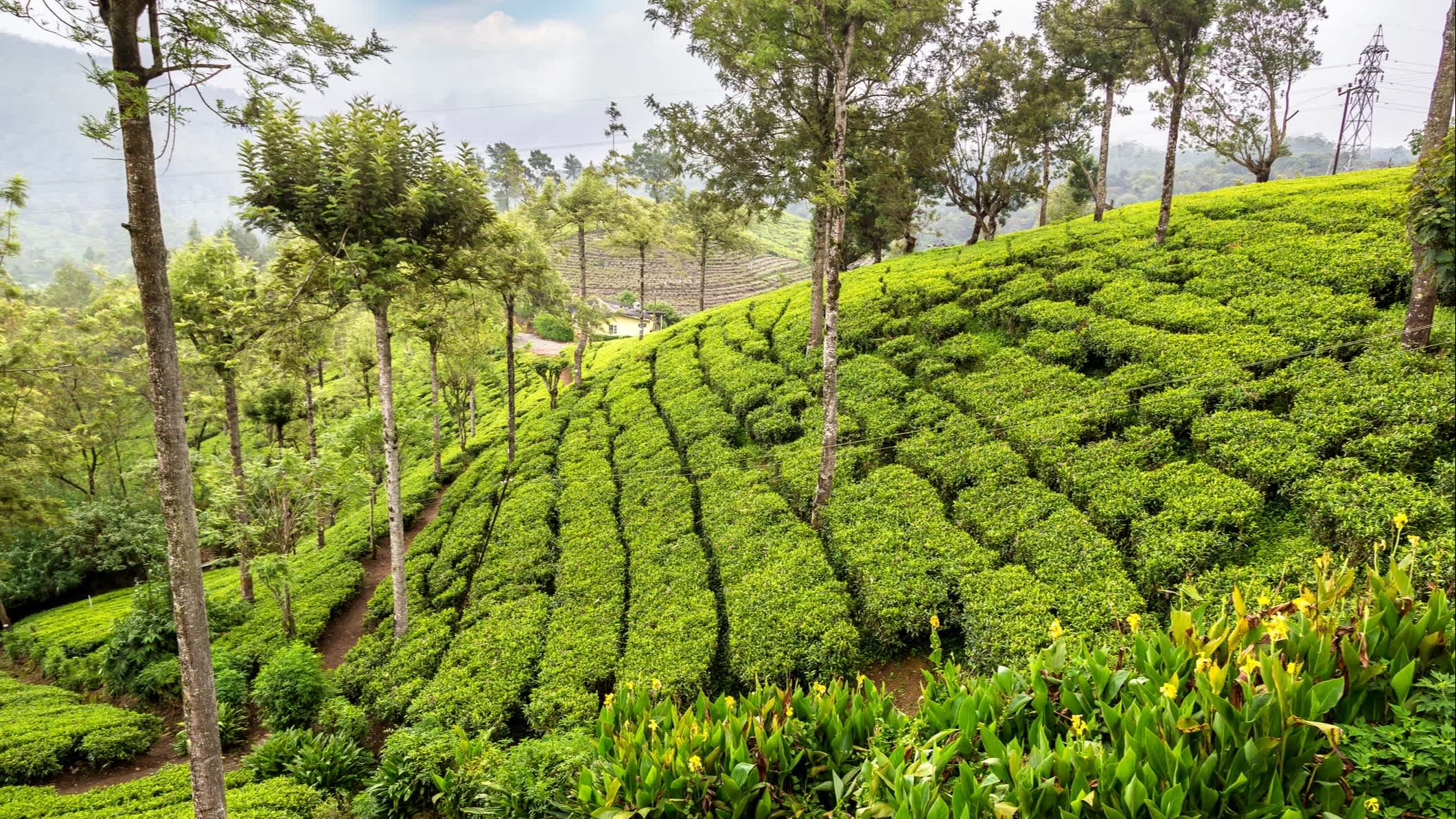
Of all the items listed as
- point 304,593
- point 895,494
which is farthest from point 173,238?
point 895,494

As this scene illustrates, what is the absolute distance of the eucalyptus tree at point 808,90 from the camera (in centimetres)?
959

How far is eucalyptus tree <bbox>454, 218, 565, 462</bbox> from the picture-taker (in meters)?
10.9

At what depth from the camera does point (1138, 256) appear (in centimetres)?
1364

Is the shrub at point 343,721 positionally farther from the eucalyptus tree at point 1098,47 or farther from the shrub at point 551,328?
the shrub at point 551,328

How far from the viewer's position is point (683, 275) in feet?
212

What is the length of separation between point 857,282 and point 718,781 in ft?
61.4

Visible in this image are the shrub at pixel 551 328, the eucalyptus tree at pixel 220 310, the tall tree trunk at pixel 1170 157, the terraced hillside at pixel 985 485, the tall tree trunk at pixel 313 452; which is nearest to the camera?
the terraced hillside at pixel 985 485

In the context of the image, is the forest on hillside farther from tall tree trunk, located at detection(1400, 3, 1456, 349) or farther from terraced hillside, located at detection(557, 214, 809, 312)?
terraced hillside, located at detection(557, 214, 809, 312)

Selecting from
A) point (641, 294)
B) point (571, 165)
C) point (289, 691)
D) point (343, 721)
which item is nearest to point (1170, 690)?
point (343, 721)

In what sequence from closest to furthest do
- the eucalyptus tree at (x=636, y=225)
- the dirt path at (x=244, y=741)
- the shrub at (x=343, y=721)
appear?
the shrub at (x=343, y=721) → the dirt path at (x=244, y=741) → the eucalyptus tree at (x=636, y=225)

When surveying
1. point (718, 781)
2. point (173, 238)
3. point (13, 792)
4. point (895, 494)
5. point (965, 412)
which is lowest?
point (13, 792)

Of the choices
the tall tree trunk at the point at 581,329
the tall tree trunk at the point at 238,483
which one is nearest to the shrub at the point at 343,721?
the tall tree trunk at the point at 238,483

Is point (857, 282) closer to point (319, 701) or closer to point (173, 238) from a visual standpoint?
point (319, 701)

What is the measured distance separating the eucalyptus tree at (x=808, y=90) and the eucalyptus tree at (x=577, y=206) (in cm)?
696
